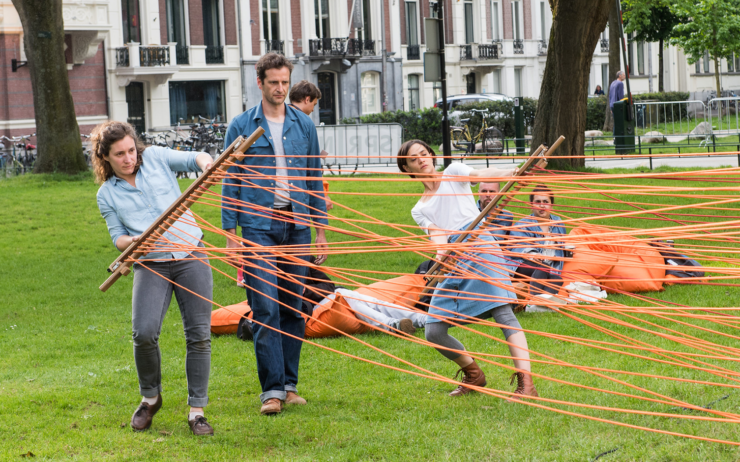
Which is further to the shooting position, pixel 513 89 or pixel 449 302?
pixel 513 89

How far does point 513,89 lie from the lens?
140 feet

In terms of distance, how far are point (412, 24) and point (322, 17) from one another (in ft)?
16.1

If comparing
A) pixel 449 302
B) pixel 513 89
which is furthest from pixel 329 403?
pixel 513 89

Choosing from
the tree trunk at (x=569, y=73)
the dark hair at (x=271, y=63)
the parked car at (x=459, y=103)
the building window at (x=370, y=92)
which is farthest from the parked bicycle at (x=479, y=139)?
Result: the dark hair at (x=271, y=63)

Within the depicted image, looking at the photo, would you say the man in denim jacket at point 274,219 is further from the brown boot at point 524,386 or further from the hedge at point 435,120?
the hedge at point 435,120

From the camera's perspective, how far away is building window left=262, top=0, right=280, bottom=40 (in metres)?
34.8

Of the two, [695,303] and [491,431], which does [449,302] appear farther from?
[695,303]

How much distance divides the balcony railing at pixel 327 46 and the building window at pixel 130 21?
24.7 ft

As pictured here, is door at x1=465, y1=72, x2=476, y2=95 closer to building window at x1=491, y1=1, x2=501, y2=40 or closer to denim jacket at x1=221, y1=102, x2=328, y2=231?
building window at x1=491, y1=1, x2=501, y2=40

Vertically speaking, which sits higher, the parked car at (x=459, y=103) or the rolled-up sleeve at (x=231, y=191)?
the parked car at (x=459, y=103)

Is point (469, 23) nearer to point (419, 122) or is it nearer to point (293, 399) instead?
point (419, 122)

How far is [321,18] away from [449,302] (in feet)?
109

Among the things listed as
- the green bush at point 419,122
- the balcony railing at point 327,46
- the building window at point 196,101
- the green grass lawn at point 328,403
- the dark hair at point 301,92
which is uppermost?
the balcony railing at point 327,46

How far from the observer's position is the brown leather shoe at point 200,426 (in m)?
4.21
